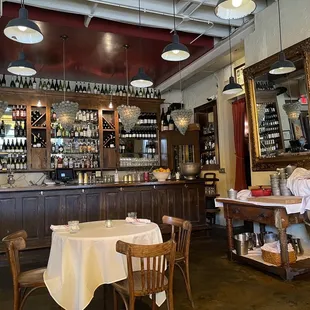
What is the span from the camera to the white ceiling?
15.5 ft

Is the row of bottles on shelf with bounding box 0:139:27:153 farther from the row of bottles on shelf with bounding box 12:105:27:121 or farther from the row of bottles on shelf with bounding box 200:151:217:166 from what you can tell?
the row of bottles on shelf with bounding box 200:151:217:166

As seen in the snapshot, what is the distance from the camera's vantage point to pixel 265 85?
511 cm

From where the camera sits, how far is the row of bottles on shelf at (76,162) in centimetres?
727

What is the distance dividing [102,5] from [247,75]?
2.62m

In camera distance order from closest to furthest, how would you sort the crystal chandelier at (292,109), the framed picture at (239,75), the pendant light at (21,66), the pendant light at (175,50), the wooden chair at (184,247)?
the wooden chair at (184,247) → the pendant light at (175,50) → the pendant light at (21,66) → the crystal chandelier at (292,109) → the framed picture at (239,75)

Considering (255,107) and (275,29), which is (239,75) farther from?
(275,29)

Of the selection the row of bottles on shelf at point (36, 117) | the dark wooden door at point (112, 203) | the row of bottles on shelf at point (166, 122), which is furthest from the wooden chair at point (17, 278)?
the row of bottles on shelf at point (166, 122)

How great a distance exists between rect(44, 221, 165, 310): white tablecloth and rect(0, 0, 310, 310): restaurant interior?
0.01m

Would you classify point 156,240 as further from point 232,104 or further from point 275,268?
point 232,104

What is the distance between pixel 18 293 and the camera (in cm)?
260

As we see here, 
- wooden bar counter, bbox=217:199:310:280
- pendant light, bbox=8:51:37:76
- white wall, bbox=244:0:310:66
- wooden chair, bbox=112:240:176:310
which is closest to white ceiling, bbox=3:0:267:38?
white wall, bbox=244:0:310:66

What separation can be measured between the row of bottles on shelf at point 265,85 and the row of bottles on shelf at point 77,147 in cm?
405

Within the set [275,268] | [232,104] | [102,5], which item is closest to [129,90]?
[232,104]

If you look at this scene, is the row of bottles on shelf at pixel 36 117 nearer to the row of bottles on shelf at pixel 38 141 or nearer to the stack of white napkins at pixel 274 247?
the row of bottles on shelf at pixel 38 141
